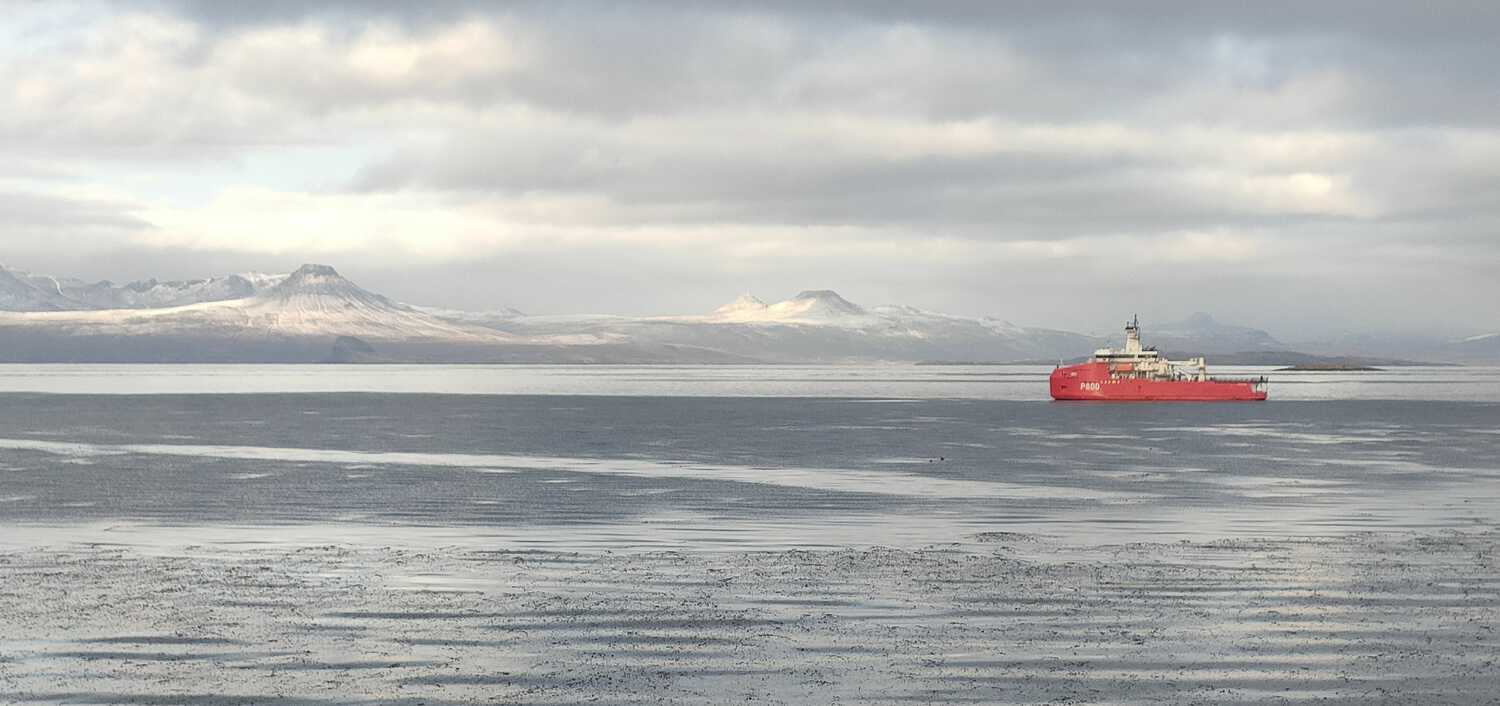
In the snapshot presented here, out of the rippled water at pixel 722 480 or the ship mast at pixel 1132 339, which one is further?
the ship mast at pixel 1132 339

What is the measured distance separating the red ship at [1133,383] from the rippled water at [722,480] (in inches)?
1839

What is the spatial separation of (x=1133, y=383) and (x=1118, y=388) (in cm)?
171

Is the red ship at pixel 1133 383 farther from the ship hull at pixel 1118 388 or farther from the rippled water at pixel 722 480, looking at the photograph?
the rippled water at pixel 722 480

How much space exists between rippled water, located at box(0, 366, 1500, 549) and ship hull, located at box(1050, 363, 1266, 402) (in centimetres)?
4649

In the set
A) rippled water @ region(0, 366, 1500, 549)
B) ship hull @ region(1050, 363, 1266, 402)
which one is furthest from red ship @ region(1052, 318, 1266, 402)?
rippled water @ region(0, 366, 1500, 549)

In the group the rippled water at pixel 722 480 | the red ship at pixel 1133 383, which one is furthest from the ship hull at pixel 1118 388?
the rippled water at pixel 722 480

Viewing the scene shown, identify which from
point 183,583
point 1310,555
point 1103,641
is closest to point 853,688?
point 1103,641

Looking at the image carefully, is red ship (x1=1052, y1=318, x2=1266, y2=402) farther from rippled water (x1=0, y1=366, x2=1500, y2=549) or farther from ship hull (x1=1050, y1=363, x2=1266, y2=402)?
rippled water (x1=0, y1=366, x2=1500, y2=549)

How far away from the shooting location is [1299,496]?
49531mm

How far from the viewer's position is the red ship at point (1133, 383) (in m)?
165

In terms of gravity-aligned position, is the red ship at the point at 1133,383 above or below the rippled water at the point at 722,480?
above

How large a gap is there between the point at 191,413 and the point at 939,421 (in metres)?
62.6

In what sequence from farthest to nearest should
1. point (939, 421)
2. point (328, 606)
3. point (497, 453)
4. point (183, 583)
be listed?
point (939, 421) < point (497, 453) < point (183, 583) < point (328, 606)

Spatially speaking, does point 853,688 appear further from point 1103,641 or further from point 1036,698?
point 1103,641
